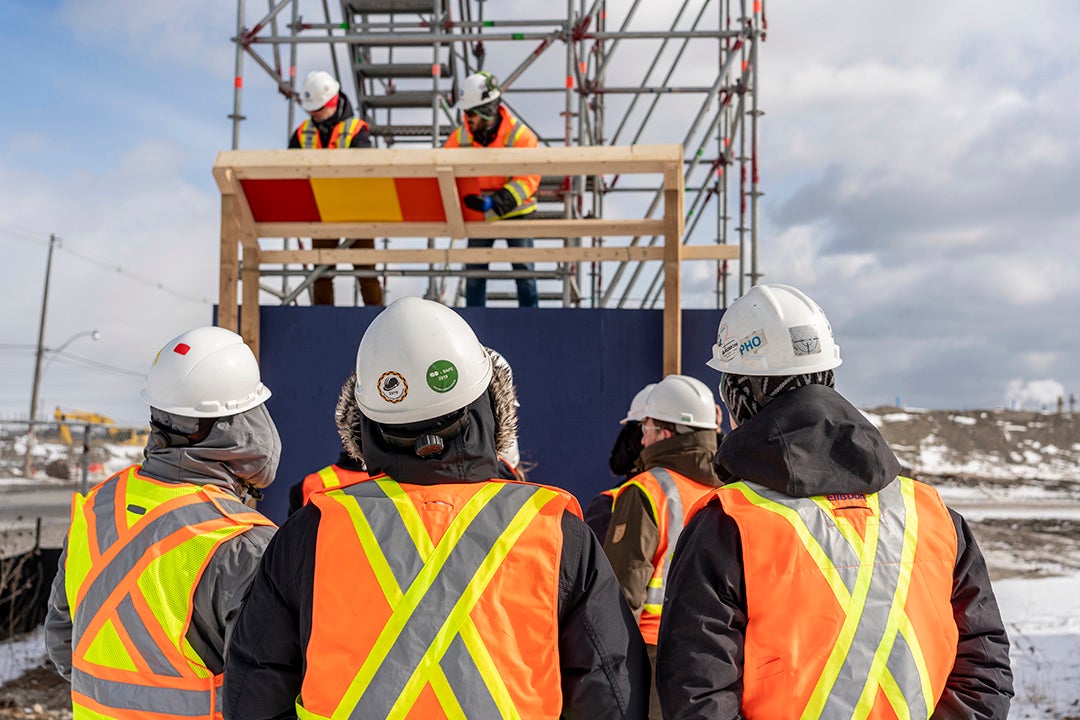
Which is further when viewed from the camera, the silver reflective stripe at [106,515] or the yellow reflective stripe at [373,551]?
the silver reflective stripe at [106,515]

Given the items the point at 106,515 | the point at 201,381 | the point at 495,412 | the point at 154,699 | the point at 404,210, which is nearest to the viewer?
the point at 495,412

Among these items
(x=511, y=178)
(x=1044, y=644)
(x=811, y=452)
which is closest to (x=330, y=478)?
(x=811, y=452)

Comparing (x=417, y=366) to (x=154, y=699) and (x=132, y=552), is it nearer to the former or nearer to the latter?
(x=132, y=552)

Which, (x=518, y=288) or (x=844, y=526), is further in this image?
(x=518, y=288)

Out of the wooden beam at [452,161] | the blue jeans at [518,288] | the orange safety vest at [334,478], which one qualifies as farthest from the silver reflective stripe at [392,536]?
the blue jeans at [518,288]

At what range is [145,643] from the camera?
2521 mm

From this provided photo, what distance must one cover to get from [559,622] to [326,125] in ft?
23.9

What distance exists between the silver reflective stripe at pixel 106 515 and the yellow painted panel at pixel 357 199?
13.3 ft

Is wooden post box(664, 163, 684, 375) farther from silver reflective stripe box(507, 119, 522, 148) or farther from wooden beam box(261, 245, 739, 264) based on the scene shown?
silver reflective stripe box(507, 119, 522, 148)

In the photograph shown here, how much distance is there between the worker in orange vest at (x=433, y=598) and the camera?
1.87 meters

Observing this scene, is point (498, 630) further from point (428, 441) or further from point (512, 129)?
point (512, 129)

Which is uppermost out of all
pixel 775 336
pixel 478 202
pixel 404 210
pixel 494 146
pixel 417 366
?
pixel 494 146

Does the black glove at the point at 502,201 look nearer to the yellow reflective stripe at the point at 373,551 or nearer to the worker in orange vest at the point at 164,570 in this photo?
the worker in orange vest at the point at 164,570

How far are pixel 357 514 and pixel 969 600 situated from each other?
147 centimetres
